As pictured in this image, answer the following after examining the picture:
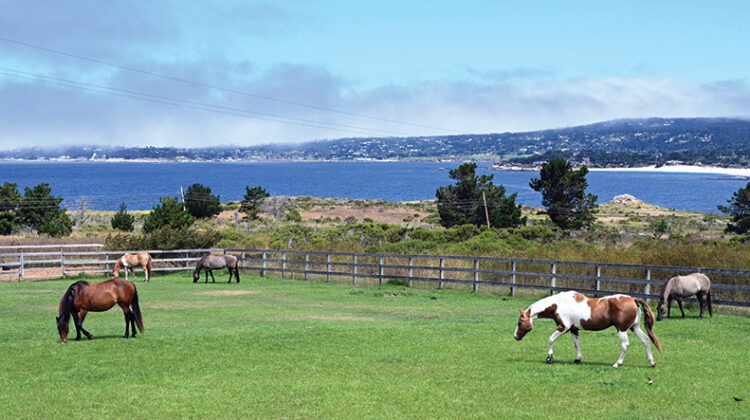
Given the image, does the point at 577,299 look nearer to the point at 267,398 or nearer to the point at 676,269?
the point at 267,398

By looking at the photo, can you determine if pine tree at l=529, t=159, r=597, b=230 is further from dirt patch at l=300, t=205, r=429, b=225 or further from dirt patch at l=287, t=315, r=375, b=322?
dirt patch at l=287, t=315, r=375, b=322

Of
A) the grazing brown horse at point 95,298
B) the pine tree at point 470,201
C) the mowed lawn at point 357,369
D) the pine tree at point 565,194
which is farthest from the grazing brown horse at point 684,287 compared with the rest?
the pine tree at point 565,194

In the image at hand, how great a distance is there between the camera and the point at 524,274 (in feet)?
74.3

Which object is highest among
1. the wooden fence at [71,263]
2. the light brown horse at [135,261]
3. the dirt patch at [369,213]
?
the light brown horse at [135,261]

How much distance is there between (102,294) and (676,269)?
14.4 meters

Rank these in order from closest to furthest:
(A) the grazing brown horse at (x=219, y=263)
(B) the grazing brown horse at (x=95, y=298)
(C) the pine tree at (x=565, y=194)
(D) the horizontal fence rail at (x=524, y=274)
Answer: (B) the grazing brown horse at (x=95, y=298) → (D) the horizontal fence rail at (x=524, y=274) → (A) the grazing brown horse at (x=219, y=263) → (C) the pine tree at (x=565, y=194)

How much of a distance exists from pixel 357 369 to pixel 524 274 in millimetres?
12505

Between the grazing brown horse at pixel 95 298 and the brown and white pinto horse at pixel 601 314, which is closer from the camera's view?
the brown and white pinto horse at pixel 601 314

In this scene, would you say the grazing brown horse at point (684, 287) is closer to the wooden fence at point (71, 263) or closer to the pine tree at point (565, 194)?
the wooden fence at point (71, 263)

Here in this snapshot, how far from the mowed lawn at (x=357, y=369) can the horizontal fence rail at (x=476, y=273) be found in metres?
2.14

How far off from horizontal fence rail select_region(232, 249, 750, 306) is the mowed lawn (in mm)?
1849

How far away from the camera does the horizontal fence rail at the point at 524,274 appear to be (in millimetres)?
19969

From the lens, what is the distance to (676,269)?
19.4 metres

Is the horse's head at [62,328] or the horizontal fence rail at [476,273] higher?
the horse's head at [62,328]
